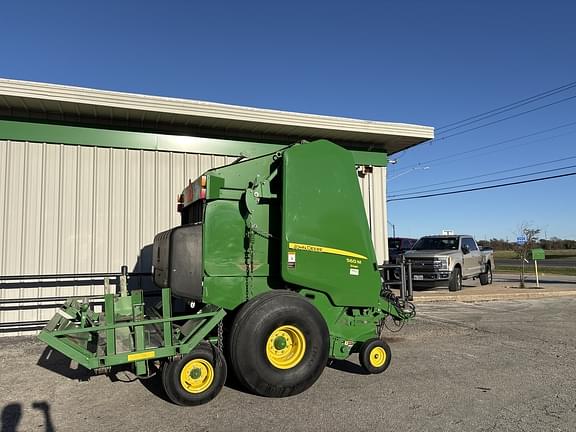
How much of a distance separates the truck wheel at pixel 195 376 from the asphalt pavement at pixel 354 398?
0.40 feet

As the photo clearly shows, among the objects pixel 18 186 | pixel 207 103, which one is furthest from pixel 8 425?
pixel 207 103

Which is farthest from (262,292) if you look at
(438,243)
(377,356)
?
(438,243)

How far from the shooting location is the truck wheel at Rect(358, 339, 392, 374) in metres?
5.65

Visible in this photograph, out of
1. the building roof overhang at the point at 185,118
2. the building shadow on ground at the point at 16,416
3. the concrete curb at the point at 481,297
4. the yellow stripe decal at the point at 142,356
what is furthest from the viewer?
the concrete curb at the point at 481,297

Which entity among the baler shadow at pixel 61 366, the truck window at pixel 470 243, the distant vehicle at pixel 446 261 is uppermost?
the truck window at pixel 470 243

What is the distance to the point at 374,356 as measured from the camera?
5.70 metres

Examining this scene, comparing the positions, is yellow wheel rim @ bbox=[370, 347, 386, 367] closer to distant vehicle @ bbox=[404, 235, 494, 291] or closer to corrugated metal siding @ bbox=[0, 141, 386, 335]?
corrugated metal siding @ bbox=[0, 141, 386, 335]

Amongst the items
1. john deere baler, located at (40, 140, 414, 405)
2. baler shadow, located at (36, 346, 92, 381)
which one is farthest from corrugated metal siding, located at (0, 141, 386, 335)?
john deere baler, located at (40, 140, 414, 405)

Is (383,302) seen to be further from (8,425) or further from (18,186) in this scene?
(18,186)

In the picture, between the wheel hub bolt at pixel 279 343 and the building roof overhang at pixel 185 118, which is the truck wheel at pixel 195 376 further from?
the building roof overhang at pixel 185 118

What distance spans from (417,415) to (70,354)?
334 centimetres

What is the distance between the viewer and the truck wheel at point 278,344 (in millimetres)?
4734

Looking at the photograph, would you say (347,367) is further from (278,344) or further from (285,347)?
(278,344)

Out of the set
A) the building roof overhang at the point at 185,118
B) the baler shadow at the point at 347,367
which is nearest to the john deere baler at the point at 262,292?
the baler shadow at the point at 347,367
